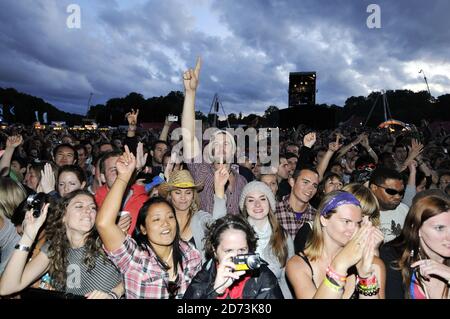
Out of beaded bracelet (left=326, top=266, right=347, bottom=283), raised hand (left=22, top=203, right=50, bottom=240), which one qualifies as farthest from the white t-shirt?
raised hand (left=22, top=203, right=50, bottom=240)

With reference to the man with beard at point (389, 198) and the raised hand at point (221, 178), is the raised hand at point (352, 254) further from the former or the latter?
the man with beard at point (389, 198)

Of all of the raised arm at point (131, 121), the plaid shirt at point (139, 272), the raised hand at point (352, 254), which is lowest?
the plaid shirt at point (139, 272)

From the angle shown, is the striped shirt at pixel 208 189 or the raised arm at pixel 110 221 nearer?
the raised arm at pixel 110 221

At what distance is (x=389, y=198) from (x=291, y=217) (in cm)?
115

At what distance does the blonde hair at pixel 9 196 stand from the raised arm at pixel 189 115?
1.87 metres

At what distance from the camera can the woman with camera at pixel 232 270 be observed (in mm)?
2086

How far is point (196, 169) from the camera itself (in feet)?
14.3

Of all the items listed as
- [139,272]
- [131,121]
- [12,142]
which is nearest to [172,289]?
[139,272]

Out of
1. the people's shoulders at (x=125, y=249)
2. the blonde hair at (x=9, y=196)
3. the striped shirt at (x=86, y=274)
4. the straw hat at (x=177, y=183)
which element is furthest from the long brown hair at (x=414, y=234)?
the blonde hair at (x=9, y=196)

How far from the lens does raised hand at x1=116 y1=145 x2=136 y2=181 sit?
2658mm

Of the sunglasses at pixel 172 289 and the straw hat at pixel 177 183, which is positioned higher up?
the straw hat at pixel 177 183

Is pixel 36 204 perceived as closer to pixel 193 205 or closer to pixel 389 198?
pixel 193 205

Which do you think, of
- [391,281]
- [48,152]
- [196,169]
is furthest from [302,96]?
[391,281]
